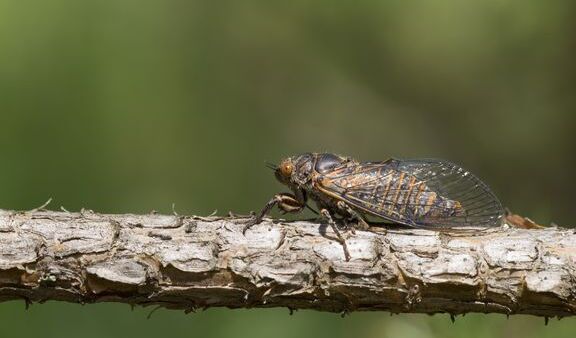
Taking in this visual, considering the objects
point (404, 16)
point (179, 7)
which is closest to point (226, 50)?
point (179, 7)

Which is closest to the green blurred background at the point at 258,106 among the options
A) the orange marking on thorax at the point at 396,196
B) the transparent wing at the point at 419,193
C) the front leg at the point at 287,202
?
Result: the transparent wing at the point at 419,193

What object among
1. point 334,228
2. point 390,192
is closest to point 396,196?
point 390,192

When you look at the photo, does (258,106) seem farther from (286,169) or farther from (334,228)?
(334,228)

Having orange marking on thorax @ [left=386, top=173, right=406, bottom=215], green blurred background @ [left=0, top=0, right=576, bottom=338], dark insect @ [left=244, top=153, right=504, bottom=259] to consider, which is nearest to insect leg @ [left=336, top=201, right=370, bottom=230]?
dark insect @ [left=244, top=153, right=504, bottom=259]

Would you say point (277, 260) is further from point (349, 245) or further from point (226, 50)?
point (226, 50)

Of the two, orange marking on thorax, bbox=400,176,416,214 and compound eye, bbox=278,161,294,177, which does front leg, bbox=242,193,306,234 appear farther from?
orange marking on thorax, bbox=400,176,416,214
